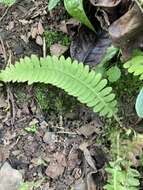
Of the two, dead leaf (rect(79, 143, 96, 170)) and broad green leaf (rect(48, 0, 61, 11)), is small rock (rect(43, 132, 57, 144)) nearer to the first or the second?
dead leaf (rect(79, 143, 96, 170))

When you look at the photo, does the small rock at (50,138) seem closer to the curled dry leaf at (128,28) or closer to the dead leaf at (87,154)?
the dead leaf at (87,154)

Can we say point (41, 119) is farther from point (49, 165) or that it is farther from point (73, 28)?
point (73, 28)

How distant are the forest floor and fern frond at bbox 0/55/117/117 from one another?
0.12 m

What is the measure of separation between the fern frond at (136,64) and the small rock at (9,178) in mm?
805

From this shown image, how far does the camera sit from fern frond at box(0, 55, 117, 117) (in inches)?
92.0

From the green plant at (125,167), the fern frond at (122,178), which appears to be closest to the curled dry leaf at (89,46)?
the green plant at (125,167)

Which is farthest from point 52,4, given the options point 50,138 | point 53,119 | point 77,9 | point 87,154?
point 87,154

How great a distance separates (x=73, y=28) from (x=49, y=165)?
2.83 feet

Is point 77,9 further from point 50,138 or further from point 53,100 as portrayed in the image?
point 50,138

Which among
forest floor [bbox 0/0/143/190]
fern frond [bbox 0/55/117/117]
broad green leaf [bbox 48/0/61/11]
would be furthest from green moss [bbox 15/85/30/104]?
broad green leaf [bbox 48/0/61/11]

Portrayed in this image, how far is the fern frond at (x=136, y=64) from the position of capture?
2.21 metres

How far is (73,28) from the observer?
2.77m

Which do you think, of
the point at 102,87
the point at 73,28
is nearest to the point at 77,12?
the point at 73,28

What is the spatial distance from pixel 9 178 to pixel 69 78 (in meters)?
0.62
